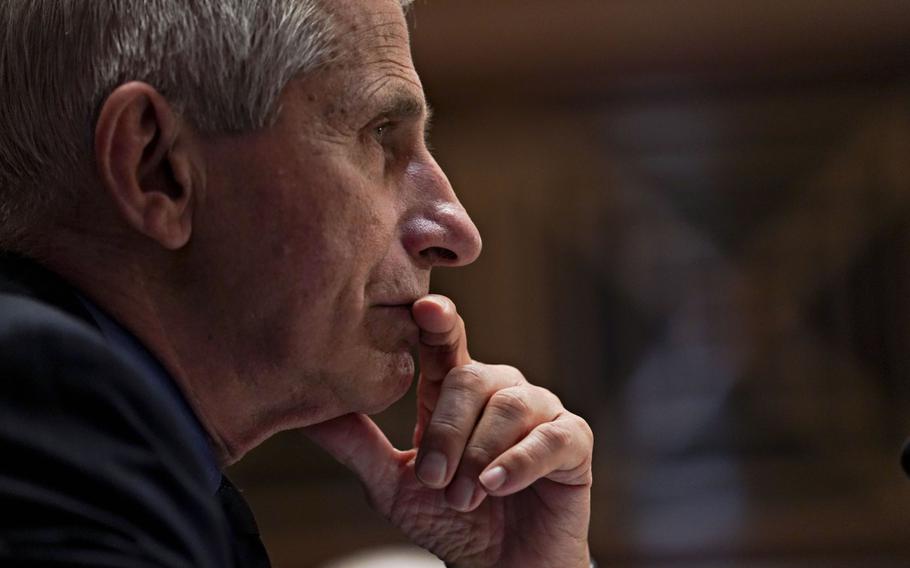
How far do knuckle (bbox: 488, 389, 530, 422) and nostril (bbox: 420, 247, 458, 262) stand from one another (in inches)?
9.0

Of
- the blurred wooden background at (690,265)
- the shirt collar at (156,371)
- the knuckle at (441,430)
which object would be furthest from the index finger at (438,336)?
the blurred wooden background at (690,265)

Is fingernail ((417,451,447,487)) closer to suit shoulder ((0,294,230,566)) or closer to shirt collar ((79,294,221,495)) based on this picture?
shirt collar ((79,294,221,495))

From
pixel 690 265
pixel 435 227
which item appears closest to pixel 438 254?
pixel 435 227

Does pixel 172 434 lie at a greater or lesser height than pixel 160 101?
lesser

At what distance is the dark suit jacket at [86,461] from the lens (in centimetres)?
101

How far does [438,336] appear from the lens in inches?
66.7

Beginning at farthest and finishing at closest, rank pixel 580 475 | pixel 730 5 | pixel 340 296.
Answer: pixel 730 5 < pixel 580 475 < pixel 340 296

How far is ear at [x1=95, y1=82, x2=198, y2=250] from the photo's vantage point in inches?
52.4

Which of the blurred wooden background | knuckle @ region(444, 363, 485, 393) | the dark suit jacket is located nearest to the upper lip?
knuckle @ region(444, 363, 485, 393)

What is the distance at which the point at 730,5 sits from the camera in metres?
5.29

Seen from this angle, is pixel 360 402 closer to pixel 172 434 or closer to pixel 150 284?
pixel 150 284

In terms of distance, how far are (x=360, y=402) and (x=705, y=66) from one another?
437 cm

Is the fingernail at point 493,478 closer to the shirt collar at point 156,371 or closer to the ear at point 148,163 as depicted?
the shirt collar at point 156,371

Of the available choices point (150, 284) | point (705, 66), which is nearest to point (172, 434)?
point (150, 284)
